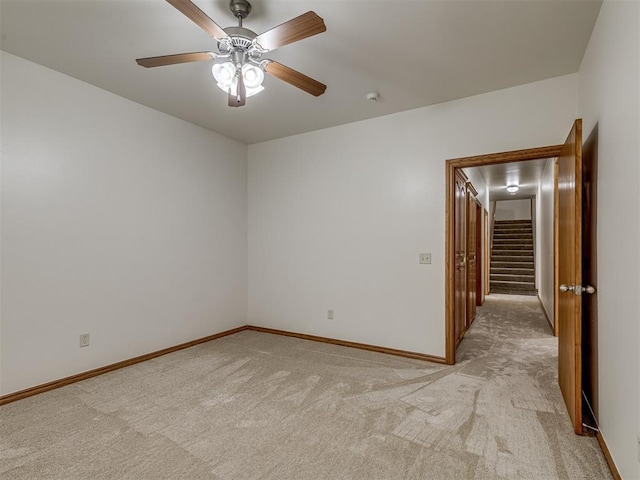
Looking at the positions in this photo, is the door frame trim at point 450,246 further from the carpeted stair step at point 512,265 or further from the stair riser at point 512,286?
the carpeted stair step at point 512,265

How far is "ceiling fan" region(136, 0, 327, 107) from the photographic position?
66.0 inches

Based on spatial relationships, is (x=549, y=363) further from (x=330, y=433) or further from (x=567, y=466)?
(x=330, y=433)

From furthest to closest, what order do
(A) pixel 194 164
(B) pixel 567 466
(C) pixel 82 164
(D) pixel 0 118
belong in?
(A) pixel 194 164 < (C) pixel 82 164 < (D) pixel 0 118 < (B) pixel 567 466

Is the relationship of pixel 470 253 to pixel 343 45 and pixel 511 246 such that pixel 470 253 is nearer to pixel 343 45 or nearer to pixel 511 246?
pixel 343 45

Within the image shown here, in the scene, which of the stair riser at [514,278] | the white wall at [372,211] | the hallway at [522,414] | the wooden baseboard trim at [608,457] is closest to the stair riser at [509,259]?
the stair riser at [514,278]

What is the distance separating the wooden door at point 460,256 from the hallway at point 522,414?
27 cm

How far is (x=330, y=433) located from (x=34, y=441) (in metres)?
1.73

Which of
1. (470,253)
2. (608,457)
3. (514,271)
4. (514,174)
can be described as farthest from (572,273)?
(514,271)

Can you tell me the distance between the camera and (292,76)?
218 cm

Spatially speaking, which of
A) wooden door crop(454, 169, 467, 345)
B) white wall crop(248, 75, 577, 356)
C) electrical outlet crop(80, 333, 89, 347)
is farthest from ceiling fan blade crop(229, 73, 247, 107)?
wooden door crop(454, 169, 467, 345)

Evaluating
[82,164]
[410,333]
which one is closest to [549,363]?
[410,333]

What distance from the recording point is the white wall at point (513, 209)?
440 inches

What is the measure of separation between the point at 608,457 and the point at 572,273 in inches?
38.4

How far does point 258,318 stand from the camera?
457cm
